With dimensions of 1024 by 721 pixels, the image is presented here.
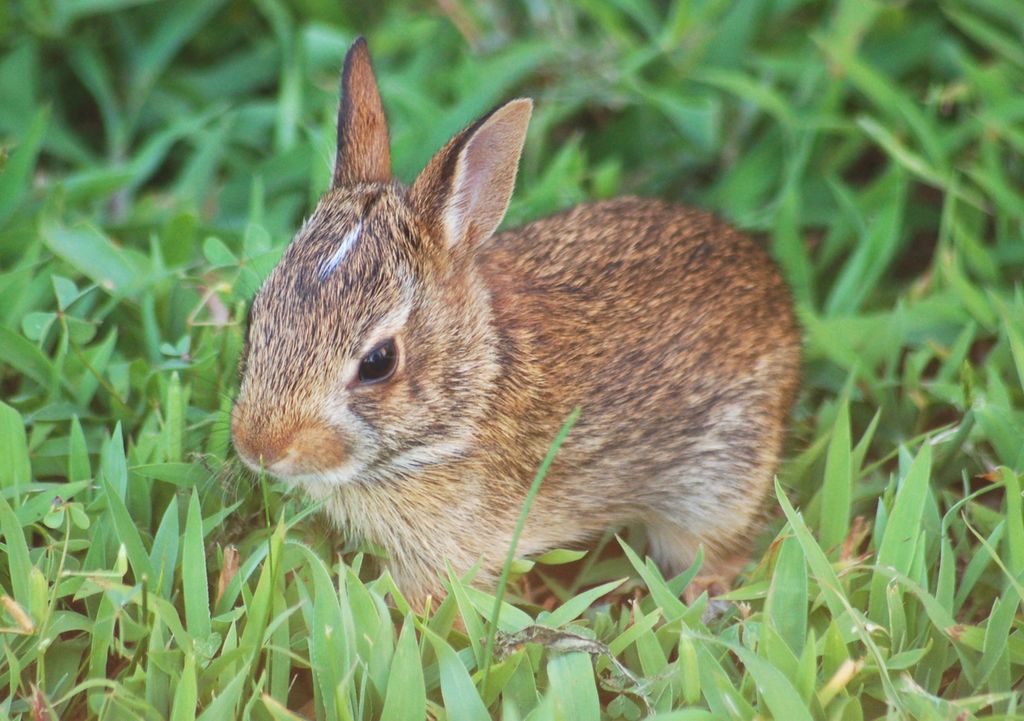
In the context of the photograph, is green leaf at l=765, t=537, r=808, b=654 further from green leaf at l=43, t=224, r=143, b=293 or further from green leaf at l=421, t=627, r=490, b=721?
green leaf at l=43, t=224, r=143, b=293

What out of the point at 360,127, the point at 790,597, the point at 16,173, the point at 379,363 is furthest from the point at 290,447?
the point at 16,173

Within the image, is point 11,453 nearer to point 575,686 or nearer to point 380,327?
point 380,327

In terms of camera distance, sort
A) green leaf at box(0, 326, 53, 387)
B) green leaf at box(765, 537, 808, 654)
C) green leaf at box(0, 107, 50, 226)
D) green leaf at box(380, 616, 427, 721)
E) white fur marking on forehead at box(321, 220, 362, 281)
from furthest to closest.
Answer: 1. green leaf at box(0, 107, 50, 226)
2. green leaf at box(0, 326, 53, 387)
3. white fur marking on forehead at box(321, 220, 362, 281)
4. green leaf at box(765, 537, 808, 654)
5. green leaf at box(380, 616, 427, 721)

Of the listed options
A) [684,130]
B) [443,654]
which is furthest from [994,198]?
[443,654]

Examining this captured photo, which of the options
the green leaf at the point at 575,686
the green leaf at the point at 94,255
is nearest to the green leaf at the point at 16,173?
the green leaf at the point at 94,255

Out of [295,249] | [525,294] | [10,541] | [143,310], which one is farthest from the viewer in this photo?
[143,310]

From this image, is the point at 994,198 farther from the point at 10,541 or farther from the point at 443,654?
the point at 10,541

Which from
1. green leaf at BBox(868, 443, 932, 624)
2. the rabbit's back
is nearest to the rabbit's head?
the rabbit's back

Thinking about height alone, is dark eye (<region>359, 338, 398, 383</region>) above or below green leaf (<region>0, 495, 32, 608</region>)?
above
